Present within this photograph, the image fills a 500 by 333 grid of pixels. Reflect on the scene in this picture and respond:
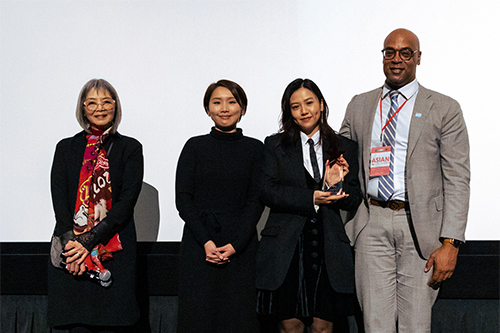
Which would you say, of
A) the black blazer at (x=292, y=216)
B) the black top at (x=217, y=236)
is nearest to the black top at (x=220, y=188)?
the black top at (x=217, y=236)

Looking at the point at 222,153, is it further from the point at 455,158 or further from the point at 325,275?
the point at 455,158

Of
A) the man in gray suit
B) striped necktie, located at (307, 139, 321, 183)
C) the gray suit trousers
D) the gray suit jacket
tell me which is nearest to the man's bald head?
the man in gray suit

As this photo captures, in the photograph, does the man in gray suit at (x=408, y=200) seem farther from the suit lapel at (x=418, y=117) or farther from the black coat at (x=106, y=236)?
the black coat at (x=106, y=236)

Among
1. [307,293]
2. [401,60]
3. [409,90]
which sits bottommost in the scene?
[307,293]

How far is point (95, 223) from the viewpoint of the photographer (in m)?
2.08

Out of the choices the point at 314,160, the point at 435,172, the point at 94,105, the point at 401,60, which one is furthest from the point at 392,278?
the point at 94,105

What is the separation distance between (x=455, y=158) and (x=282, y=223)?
798 millimetres

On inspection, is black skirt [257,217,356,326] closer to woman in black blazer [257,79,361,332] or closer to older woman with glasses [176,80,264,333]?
woman in black blazer [257,79,361,332]

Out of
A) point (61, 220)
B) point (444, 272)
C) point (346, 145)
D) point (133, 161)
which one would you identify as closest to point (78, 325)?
point (61, 220)

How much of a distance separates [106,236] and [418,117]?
1.50 metres

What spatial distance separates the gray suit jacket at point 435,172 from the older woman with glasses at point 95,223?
1.10m

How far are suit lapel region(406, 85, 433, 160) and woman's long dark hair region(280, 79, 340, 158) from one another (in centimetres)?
32

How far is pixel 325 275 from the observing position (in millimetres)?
1962

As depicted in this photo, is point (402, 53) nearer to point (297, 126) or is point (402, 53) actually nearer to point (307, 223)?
point (297, 126)
